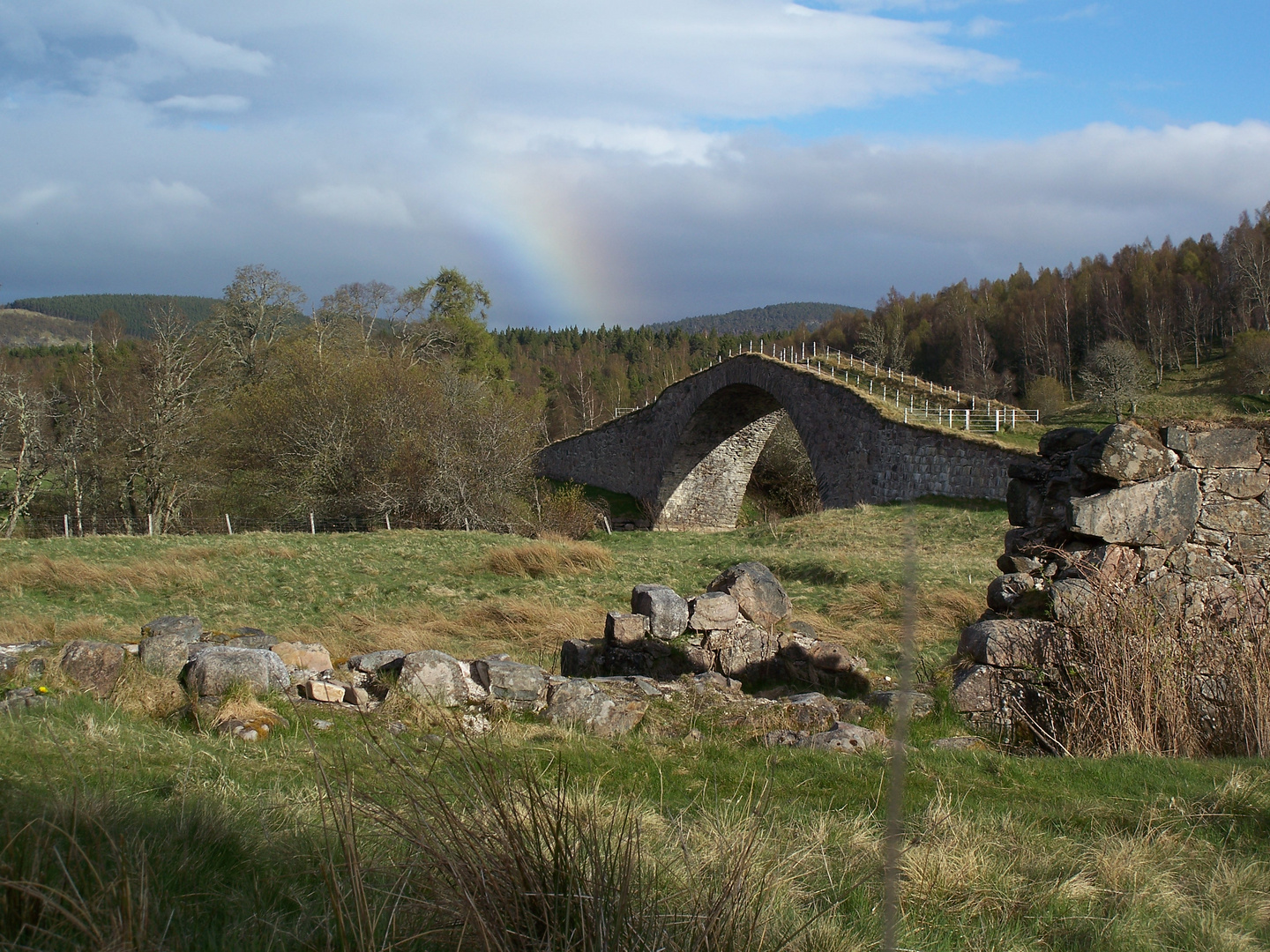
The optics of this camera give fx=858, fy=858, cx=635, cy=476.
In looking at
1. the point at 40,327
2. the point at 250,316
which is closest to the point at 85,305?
the point at 40,327

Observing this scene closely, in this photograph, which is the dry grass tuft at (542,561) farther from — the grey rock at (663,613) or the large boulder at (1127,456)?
the large boulder at (1127,456)

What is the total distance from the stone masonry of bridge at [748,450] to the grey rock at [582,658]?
974cm

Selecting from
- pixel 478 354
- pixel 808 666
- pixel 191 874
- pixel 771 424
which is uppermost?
pixel 478 354

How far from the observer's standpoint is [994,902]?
288 centimetres

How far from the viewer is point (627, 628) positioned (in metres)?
8.06

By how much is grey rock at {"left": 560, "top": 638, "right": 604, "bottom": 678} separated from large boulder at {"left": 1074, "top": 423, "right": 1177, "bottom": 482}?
455 cm

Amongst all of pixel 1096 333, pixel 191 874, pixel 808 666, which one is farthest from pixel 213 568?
pixel 1096 333

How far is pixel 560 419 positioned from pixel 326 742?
64.4 meters

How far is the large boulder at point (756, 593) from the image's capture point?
8.75 metres

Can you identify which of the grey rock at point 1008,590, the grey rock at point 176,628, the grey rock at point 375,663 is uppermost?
the grey rock at point 1008,590

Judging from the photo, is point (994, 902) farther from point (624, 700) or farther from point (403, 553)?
point (403, 553)

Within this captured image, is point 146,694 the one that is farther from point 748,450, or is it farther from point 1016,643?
point 748,450

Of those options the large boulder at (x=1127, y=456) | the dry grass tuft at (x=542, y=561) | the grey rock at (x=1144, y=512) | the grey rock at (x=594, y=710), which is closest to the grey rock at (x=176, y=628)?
the grey rock at (x=594, y=710)

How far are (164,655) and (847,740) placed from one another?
14.8 feet
